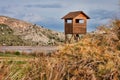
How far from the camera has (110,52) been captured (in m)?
10.1

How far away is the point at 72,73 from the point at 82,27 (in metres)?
33.0

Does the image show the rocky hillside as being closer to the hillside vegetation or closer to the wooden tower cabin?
the wooden tower cabin

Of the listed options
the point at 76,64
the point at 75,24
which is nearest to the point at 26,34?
the point at 75,24

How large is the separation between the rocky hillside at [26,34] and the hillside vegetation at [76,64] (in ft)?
144

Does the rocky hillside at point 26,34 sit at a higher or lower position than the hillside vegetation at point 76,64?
lower

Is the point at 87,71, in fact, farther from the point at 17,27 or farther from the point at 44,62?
the point at 17,27

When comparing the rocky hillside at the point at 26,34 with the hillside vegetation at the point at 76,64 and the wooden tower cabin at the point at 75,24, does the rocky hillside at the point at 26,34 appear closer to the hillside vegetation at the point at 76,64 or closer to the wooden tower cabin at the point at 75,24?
the wooden tower cabin at the point at 75,24

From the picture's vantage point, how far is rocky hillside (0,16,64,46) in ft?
186

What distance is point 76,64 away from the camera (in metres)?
9.75

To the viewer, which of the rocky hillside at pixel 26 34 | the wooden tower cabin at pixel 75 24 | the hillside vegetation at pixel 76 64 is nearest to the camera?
the hillside vegetation at pixel 76 64

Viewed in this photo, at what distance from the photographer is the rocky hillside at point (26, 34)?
56.7 m

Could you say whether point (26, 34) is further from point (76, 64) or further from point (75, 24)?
point (76, 64)

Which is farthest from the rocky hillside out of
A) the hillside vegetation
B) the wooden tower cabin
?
the hillside vegetation

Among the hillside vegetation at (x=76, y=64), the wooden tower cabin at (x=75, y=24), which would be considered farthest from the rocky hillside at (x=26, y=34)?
the hillside vegetation at (x=76, y=64)
